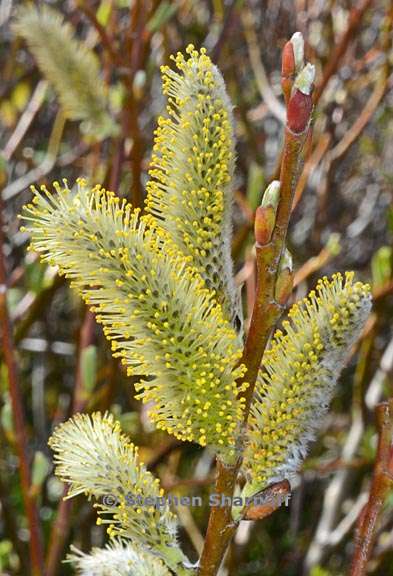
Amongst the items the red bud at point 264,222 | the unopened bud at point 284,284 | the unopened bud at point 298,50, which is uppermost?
the unopened bud at point 298,50

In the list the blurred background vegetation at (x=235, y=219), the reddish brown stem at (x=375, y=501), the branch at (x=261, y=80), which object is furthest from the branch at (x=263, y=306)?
the branch at (x=261, y=80)

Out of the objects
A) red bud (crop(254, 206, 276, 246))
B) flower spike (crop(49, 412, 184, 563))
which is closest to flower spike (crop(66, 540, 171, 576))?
flower spike (crop(49, 412, 184, 563))

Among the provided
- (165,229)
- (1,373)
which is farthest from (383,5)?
(165,229)

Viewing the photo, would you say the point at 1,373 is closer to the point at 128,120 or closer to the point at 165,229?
the point at 128,120

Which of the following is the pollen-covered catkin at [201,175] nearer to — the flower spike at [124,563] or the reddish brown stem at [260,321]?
the reddish brown stem at [260,321]

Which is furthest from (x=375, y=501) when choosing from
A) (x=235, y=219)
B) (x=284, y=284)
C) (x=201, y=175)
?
(x=235, y=219)
